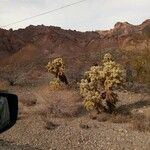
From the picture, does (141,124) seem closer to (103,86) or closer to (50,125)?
(50,125)

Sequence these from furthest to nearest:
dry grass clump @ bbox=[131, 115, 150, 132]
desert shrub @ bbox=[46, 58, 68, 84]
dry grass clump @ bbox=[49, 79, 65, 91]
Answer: desert shrub @ bbox=[46, 58, 68, 84]
dry grass clump @ bbox=[49, 79, 65, 91]
dry grass clump @ bbox=[131, 115, 150, 132]

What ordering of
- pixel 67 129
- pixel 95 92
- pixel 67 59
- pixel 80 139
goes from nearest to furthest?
1. pixel 80 139
2. pixel 67 129
3. pixel 95 92
4. pixel 67 59

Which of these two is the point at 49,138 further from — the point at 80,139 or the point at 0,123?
the point at 0,123

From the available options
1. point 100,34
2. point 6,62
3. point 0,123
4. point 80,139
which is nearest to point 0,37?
point 6,62

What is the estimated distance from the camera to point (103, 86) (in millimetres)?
20953

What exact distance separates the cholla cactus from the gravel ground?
2.39 feet

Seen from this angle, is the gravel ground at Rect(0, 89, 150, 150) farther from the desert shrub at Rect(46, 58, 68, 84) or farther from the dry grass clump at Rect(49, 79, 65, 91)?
the desert shrub at Rect(46, 58, 68, 84)

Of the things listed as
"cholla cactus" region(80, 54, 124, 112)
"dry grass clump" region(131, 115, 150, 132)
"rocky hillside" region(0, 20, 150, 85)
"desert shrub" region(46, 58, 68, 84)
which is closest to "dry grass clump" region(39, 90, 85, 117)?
"cholla cactus" region(80, 54, 124, 112)

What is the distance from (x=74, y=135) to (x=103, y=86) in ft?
15.3

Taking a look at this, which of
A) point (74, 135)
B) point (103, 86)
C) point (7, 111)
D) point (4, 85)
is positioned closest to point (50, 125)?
point (74, 135)

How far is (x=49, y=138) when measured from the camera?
1647 centimetres

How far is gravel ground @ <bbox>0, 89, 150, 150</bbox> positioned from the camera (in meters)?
15.4

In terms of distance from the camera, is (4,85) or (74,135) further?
(4,85)

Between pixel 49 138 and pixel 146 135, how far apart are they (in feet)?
9.86
